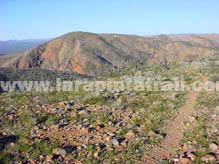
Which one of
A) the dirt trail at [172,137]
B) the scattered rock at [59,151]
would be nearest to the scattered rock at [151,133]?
the dirt trail at [172,137]

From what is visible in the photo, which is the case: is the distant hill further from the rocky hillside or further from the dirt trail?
the rocky hillside

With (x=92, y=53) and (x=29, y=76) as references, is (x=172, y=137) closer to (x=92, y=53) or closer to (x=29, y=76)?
(x=29, y=76)

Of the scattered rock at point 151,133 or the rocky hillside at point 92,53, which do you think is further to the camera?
the rocky hillside at point 92,53

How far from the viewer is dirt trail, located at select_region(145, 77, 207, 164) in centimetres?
578

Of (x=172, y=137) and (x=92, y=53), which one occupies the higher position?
(x=92, y=53)

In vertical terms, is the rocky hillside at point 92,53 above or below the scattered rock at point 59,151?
above

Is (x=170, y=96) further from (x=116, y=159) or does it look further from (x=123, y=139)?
(x=116, y=159)

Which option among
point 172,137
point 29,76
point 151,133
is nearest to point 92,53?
point 29,76

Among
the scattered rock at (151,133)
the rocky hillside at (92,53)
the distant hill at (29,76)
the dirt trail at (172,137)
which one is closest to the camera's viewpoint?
the dirt trail at (172,137)

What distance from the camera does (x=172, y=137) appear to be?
682 cm

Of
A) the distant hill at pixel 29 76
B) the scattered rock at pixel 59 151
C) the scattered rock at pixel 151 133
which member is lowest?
the scattered rock at pixel 59 151

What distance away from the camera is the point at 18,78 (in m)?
36.8

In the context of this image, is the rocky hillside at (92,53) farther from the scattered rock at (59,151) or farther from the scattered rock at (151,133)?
the scattered rock at (59,151)

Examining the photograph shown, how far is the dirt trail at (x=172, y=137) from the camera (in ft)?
19.0
